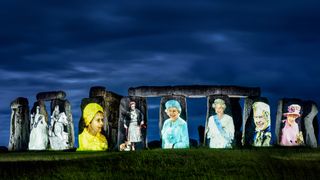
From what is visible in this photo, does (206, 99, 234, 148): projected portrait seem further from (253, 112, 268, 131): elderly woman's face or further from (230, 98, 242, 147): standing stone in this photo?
(230, 98, 242, 147): standing stone

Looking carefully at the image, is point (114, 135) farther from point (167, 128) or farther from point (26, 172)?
point (26, 172)

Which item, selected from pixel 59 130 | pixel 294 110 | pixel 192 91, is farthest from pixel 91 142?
pixel 294 110

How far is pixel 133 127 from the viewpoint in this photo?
3412 cm

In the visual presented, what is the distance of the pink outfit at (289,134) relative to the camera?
3469 cm

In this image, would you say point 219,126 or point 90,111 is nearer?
point 219,126

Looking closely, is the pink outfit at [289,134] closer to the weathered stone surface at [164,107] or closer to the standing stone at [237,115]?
the standing stone at [237,115]

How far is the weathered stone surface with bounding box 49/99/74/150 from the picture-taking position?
119 ft

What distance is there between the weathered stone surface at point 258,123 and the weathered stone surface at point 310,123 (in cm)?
202

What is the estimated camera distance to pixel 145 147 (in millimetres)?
33781

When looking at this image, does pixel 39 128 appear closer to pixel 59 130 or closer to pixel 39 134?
pixel 39 134

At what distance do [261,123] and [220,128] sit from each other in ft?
7.79

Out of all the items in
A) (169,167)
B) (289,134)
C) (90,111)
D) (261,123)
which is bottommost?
(169,167)

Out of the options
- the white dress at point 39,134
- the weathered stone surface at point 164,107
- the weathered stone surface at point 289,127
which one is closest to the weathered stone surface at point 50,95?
the white dress at point 39,134

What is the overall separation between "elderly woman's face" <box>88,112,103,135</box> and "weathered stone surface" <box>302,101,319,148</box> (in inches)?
412
